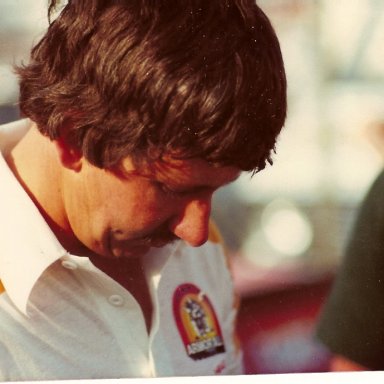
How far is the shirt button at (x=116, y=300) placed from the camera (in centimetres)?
271

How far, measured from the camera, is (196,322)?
9.23ft

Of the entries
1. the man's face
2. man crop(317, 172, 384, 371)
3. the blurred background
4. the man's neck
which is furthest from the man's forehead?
man crop(317, 172, 384, 371)

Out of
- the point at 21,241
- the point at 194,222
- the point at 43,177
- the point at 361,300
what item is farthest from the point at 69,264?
the point at 361,300

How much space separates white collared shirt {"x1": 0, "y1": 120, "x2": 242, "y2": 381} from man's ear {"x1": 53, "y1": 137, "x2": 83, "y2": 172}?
0.15m

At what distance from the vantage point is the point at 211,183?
2.68 m

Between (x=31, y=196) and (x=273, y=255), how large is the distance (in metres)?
0.91

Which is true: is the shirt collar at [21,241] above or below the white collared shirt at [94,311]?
above

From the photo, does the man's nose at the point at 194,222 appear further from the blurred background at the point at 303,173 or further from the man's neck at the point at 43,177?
the man's neck at the point at 43,177

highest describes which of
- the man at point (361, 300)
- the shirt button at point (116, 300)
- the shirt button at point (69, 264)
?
the shirt button at point (69, 264)

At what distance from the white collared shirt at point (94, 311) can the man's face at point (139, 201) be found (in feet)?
0.31

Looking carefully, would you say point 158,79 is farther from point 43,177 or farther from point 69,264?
point 69,264

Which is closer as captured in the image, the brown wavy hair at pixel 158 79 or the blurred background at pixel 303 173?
the brown wavy hair at pixel 158 79

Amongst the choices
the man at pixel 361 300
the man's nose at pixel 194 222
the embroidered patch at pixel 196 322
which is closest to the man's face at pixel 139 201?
the man's nose at pixel 194 222

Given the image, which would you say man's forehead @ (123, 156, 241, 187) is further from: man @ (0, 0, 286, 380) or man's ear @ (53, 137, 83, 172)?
man's ear @ (53, 137, 83, 172)
